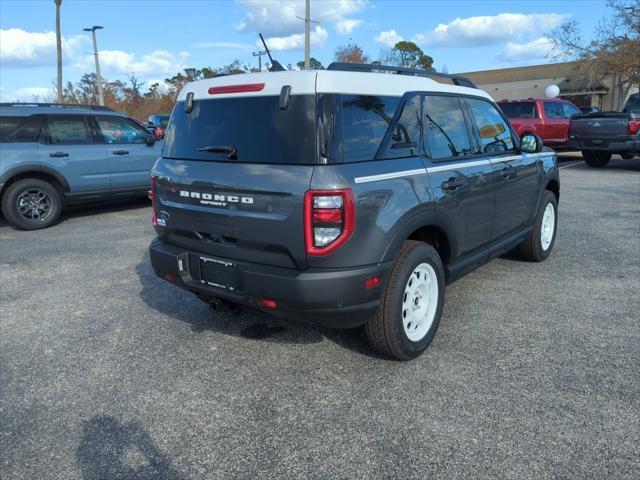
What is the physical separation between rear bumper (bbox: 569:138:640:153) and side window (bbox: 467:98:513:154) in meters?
9.65

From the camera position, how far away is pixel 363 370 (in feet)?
11.1

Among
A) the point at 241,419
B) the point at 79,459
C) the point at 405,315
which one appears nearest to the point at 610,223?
the point at 405,315

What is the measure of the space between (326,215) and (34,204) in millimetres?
6860

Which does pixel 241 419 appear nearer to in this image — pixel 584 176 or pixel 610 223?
pixel 610 223

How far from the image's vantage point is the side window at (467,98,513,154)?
14.2 feet

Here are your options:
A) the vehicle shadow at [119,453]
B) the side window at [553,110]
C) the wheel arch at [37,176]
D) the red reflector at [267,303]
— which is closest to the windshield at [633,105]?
the side window at [553,110]

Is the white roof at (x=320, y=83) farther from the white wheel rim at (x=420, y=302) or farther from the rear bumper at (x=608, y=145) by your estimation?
the rear bumper at (x=608, y=145)

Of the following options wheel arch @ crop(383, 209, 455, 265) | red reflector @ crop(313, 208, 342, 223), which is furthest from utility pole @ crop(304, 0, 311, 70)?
red reflector @ crop(313, 208, 342, 223)

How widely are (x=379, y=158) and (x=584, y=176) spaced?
37.2 ft

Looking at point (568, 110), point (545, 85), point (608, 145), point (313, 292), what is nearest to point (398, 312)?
point (313, 292)

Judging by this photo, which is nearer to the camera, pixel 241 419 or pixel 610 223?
pixel 241 419

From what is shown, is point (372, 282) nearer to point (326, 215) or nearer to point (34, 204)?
point (326, 215)

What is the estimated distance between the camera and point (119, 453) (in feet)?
8.60

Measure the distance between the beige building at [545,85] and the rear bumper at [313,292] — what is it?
36.9 metres
